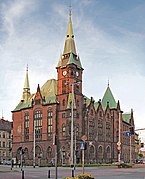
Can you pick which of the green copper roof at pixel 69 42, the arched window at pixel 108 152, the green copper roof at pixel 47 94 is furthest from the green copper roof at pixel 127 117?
the green copper roof at pixel 69 42

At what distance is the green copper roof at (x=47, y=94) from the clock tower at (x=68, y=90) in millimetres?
3038

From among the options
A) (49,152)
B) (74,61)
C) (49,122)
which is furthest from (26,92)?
(49,152)

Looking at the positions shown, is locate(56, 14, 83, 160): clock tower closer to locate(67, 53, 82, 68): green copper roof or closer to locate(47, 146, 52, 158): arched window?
locate(67, 53, 82, 68): green copper roof

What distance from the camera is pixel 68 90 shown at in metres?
96.2

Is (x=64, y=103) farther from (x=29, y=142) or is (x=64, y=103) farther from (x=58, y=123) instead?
(x=29, y=142)

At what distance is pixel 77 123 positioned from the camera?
95.5 meters

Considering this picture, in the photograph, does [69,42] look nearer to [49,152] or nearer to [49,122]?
[49,122]

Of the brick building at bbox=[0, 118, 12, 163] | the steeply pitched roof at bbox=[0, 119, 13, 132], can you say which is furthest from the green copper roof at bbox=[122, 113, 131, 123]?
the brick building at bbox=[0, 118, 12, 163]

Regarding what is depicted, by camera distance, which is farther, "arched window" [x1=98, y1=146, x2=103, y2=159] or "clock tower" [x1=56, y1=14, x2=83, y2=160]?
"arched window" [x1=98, y1=146, x2=103, y2=159]

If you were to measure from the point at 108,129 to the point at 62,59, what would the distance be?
27971 mm

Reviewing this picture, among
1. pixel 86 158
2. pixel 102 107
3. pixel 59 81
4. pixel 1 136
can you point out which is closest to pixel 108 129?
pixel 102 107

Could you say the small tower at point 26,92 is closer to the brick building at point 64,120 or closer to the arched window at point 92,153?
the brick building at point 64,120

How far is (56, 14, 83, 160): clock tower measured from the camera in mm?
93988

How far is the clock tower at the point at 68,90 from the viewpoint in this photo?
94.0 metres
